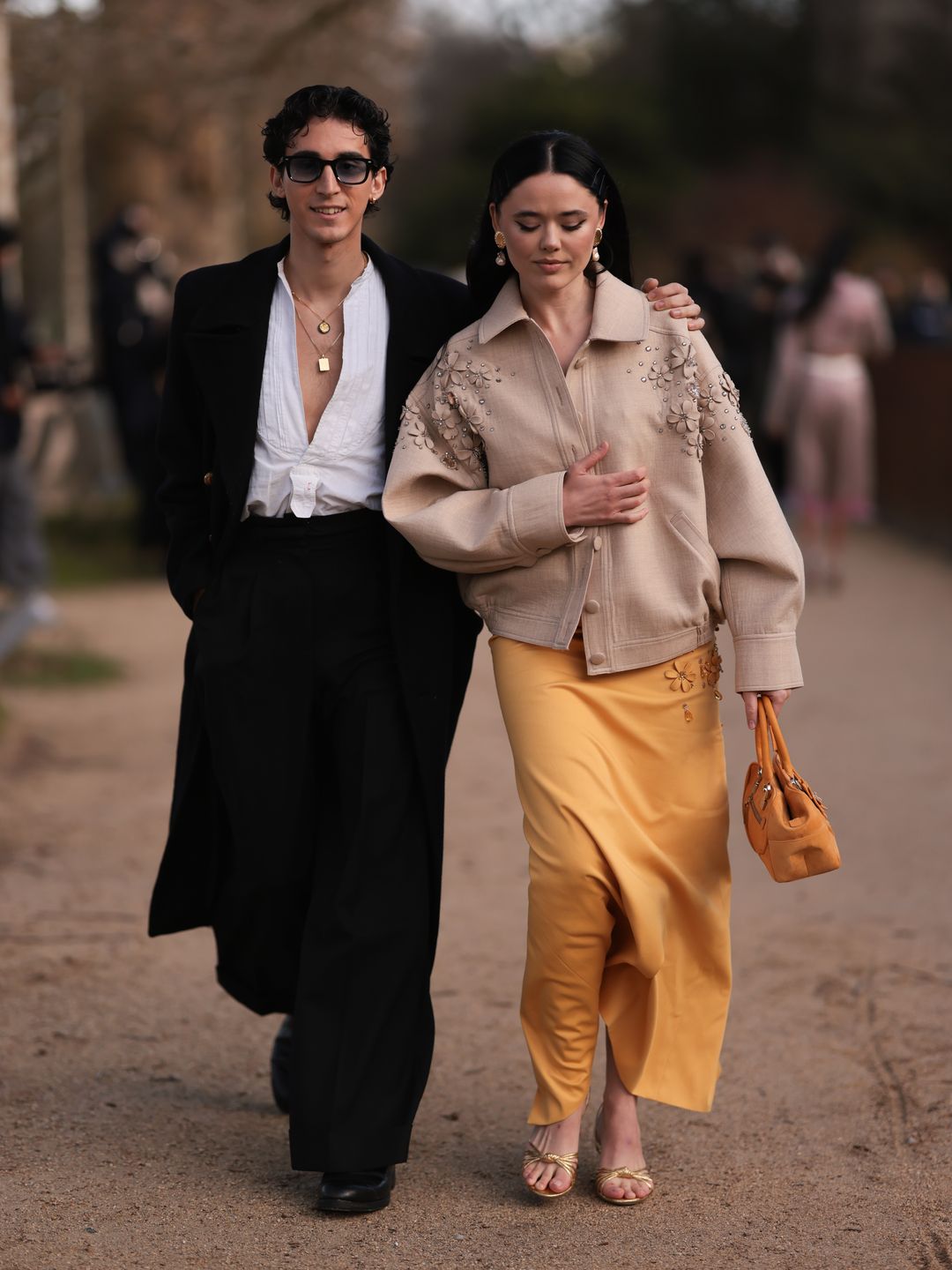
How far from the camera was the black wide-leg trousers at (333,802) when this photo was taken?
3.58 m

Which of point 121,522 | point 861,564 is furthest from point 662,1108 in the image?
point 121,522

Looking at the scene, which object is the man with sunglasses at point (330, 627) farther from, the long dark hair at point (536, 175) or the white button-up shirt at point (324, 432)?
the long dark hair at point (536, 175)

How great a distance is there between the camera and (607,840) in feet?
11.4

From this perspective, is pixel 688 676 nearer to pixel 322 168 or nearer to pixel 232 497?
pixel 232 497

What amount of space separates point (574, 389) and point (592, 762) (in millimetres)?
712


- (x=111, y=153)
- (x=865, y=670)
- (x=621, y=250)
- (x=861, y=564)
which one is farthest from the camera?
(x=111, y=153)

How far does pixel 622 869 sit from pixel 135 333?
10.5 metres

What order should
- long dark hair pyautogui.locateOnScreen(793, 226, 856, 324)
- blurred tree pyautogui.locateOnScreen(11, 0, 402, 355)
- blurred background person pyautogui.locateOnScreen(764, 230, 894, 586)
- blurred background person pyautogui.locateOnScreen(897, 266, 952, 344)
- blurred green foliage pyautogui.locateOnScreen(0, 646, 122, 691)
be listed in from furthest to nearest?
blurred background person pyautogui.locateOnScreen(897, 266, 952, 344)
blurred tree pyautogui.locateOnScreen(11, 0, 402, 355)
blurred background person pyautogui.locateOnScreen(764, 230, 894, 586)
long dark hair pyautogui.locateOnScreen(793, 226, 856, 324)
blurred green foliage pyautogui.locateOnScreen(0, 646, 122, 691)

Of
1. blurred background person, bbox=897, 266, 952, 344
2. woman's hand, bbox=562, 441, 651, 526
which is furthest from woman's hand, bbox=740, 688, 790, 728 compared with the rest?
blurred background person, bbox=897, 266, 952, 344

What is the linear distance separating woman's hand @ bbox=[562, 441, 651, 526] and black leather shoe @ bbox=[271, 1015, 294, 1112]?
1.38 m

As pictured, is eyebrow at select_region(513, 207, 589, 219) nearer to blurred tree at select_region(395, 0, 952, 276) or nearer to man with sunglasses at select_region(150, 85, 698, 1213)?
man with sunglasses at select_region(150, 85, 698, 1213)

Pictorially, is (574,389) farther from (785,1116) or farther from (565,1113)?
(785,1116)

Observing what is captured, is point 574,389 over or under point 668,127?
under

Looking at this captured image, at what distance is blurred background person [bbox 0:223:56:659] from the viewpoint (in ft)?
31.2
